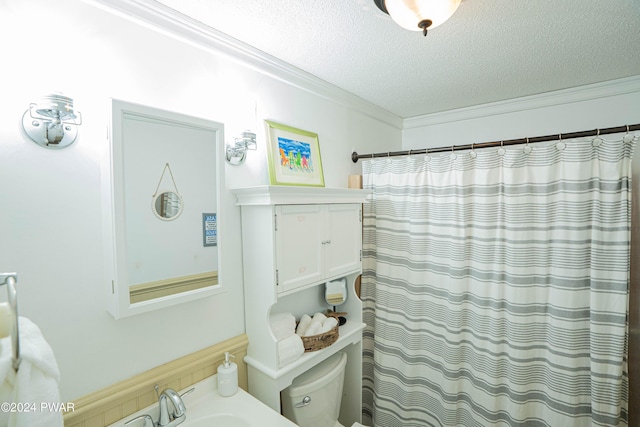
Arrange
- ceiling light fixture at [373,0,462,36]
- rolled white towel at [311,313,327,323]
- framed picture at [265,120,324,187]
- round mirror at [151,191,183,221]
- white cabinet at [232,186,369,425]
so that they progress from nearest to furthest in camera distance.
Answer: ceiling light fixture at [373,0,462,36]
round mirror at [151,191,183,221]
white cabinet at [232,186,369,425]
framed picture at [265,120,324,187]
rolled white towel at [311,313,327,323]

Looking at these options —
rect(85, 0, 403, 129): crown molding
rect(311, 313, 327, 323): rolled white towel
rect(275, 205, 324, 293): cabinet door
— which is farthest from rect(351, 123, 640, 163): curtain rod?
rect(311, 313, 327, 323): rolled white towel

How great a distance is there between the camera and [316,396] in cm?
154

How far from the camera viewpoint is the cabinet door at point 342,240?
1625 mm

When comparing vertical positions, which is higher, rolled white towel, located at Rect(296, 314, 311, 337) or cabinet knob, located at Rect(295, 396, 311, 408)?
rolled white towel, located at Rect(296, 314, 311, 337)

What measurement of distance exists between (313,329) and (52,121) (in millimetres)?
1386

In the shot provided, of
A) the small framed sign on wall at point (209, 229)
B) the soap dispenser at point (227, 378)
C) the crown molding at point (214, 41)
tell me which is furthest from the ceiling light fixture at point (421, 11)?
the soap dispenser at point (227, 378)

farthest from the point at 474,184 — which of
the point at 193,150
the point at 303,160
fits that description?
the point at 193,150

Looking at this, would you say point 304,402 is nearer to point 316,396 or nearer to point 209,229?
point 316,396

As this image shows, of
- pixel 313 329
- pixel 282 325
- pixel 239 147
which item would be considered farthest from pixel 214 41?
pixel 313 329

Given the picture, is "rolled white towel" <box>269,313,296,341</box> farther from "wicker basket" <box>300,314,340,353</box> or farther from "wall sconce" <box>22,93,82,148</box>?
A: "wall sconce" <box>22,93,82,148</box>

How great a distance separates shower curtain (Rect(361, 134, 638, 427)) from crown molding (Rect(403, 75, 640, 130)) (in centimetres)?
79

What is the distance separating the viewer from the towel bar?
0.58 meters

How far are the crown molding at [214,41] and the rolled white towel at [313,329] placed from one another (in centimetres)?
135

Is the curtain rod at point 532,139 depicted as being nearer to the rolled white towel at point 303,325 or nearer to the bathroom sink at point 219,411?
the rolled white towel at point 303,325
